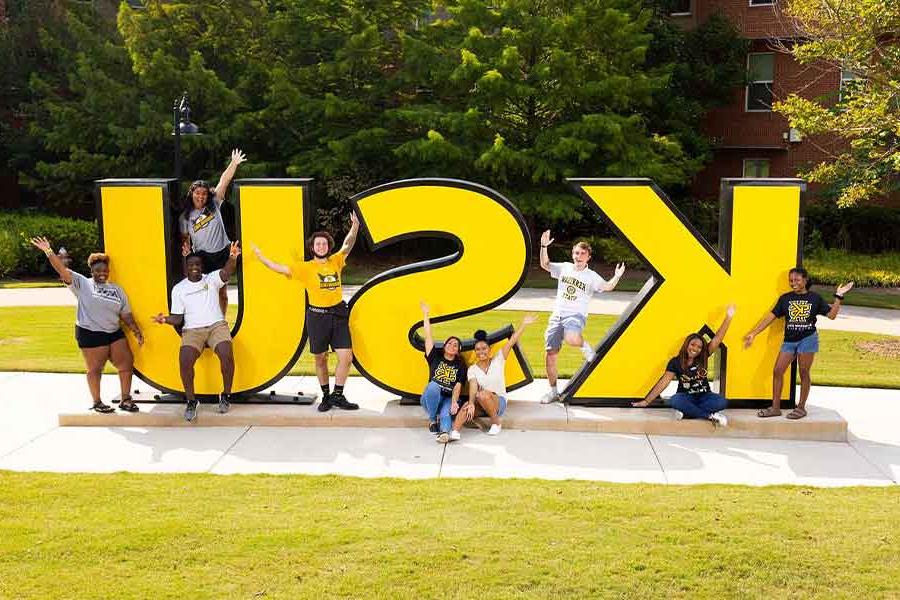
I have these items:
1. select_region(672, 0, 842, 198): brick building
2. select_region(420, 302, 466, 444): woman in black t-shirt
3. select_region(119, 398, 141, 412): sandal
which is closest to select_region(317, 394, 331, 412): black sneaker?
select_region(420, 302, 466, 444): woman in black t-shirt

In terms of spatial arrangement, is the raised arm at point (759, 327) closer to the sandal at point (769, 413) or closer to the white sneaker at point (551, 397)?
the sandal at point (769, 413)

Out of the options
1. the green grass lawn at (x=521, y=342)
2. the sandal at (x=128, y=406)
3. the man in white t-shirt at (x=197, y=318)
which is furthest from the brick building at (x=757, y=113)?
the sandal at (x=128, y=406)

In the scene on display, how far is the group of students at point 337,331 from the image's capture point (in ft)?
32.9

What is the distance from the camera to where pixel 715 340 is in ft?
33.5

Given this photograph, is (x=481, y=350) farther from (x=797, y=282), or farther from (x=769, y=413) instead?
(x=797, y=282)

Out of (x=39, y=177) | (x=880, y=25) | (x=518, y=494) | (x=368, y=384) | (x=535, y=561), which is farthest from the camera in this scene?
(x=39, y=177)

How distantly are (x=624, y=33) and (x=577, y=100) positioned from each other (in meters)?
1.93

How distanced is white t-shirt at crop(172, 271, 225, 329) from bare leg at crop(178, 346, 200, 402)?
9.8 inches

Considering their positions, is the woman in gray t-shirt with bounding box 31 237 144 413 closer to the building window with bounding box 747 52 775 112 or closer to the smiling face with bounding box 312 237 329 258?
the smiling face with bounding box 312 237 329 258

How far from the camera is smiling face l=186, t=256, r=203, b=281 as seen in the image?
10.2 m

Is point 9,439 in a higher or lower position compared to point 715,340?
lower

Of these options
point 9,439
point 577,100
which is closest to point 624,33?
point 577,100

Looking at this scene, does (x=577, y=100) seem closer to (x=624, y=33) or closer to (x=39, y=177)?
(x=624, y=33)

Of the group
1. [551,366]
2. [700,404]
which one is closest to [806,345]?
[700,404]
